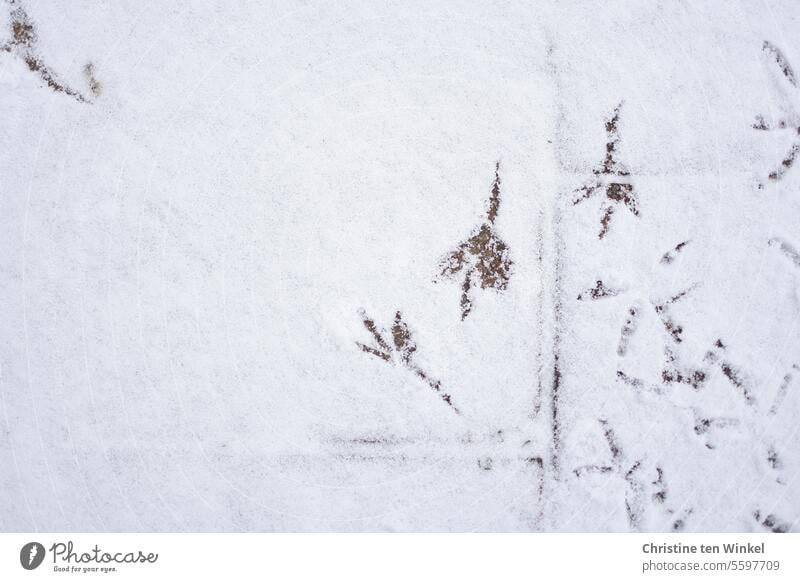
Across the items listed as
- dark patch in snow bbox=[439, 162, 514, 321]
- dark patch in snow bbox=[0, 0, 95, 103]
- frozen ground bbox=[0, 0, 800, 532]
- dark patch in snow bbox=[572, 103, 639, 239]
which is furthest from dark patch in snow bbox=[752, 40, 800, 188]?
dark patch in snow bbox=[0, 0, 95, 103]

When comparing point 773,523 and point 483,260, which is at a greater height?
point 483,260

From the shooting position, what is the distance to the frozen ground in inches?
30.5

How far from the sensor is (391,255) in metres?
0.78

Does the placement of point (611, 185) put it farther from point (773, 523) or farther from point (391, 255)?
point (773, 523)

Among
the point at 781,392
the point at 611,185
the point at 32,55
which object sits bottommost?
the point at 781,392

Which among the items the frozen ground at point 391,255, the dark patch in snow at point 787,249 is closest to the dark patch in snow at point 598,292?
the frozen ground at point 391,255

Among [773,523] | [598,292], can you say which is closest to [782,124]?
[598,292]

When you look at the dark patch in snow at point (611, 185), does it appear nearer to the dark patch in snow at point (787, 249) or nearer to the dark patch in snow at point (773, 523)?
the dark patch in snow at point (787, 249)

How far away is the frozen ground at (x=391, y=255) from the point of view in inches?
30.5

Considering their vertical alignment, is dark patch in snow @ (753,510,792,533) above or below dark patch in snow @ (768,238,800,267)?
below

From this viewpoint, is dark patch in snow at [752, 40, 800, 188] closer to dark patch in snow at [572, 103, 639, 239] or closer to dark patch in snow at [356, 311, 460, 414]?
dark patch in snow at [572, 103, 639, 239]

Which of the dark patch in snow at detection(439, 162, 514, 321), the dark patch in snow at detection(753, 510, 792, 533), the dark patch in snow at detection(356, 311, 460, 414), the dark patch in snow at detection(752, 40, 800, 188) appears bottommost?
the dark patch in snow at detection(753, 510, 792, 533)

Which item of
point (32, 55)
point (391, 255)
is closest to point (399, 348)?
point (391, 255)
